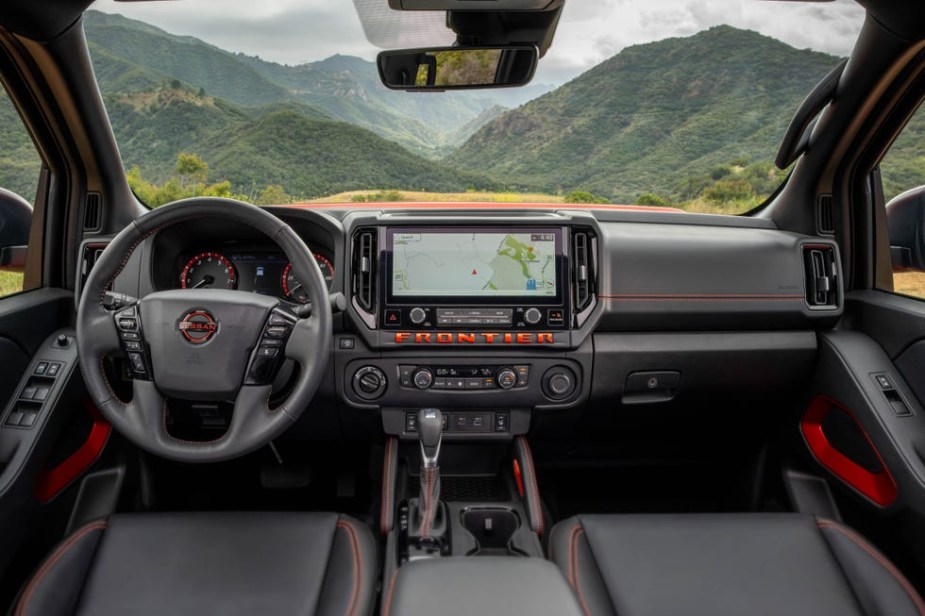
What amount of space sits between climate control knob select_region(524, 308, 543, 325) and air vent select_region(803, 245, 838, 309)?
1.11 meters

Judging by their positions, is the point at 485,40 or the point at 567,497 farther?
the point at 567,497

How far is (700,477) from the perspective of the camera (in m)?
3.33

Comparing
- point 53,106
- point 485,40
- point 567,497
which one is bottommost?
point 567,497

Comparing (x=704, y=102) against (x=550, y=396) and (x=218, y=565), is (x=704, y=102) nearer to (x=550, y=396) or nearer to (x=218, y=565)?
(x=550, y=396)

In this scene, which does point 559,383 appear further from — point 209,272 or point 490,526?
point 209,272

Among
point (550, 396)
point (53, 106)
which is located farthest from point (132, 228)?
point (550, 396)

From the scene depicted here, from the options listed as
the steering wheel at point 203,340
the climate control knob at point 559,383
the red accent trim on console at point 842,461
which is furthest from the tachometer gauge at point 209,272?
the red accent trim on console at point 842,461

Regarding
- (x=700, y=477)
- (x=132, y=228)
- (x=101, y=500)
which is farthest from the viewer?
(x=700, y=477)

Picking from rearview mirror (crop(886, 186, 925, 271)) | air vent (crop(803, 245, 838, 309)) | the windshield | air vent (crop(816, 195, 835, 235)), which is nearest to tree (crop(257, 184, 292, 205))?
the windshield

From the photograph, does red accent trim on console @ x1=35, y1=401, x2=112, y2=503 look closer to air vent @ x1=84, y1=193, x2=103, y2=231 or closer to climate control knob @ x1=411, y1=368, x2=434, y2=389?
air vent @ x1=84, y1=193, x2=103, y2=231

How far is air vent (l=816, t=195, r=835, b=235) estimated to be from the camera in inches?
116

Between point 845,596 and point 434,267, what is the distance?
1.66 metres

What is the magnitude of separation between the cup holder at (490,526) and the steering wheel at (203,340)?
0.99 meters

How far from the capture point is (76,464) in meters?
2.61
